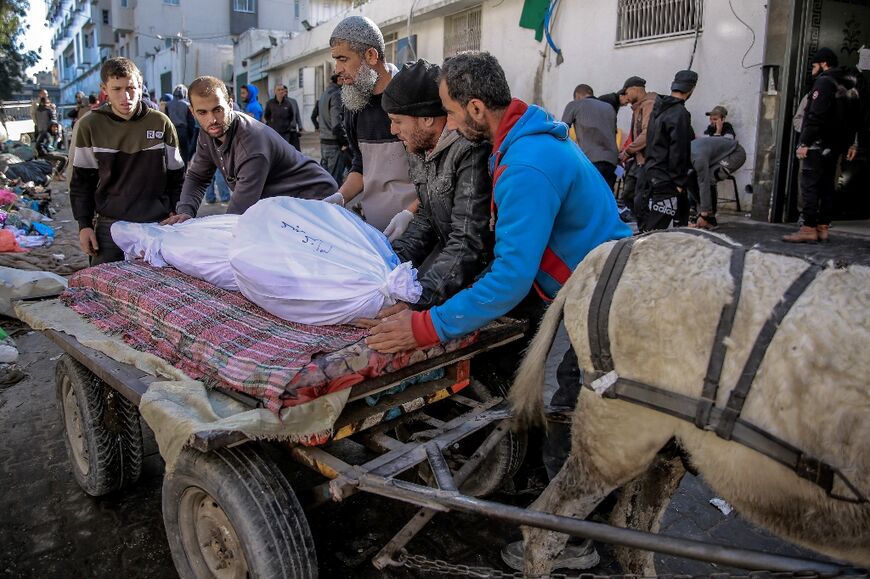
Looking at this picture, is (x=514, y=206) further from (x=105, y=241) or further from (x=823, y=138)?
(x=823, y=138)

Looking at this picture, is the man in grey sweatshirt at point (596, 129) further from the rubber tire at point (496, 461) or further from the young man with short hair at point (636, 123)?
the rubber tire at point (496, 461)

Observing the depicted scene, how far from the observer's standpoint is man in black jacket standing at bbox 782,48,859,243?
6.82 m

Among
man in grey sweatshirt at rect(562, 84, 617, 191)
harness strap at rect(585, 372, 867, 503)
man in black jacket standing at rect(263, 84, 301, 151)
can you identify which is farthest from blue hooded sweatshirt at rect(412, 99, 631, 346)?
man in black jacket standing at rect(263, 84, 301, 151)

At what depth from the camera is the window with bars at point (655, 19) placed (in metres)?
9.30

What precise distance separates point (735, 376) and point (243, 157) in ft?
10.0

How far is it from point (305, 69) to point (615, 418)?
22.6m

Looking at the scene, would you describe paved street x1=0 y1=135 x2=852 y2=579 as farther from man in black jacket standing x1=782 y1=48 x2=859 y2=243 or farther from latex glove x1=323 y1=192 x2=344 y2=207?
man in black jacket standing x1=782 y1=48 x2=859 y2=243

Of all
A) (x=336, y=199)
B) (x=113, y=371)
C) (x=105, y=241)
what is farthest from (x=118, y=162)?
(x=113, y=371)

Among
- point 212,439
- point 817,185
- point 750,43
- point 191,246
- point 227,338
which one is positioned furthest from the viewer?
point 750,43

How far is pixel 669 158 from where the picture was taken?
21.7 ft

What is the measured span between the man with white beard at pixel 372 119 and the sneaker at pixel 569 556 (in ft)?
6.16

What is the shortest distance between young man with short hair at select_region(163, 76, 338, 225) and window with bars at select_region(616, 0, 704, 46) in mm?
7310

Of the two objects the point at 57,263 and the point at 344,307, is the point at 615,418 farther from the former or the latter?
the point at 57,263

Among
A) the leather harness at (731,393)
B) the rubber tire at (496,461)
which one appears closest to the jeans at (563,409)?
the rubber tire at (496,461)
